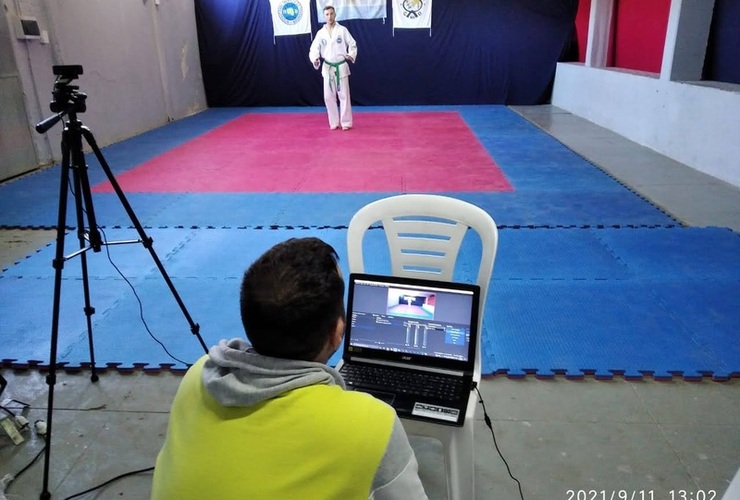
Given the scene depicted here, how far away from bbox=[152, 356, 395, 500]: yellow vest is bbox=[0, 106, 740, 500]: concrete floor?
3.59 ft

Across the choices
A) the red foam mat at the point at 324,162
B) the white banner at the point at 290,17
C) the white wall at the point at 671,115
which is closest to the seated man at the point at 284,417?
the red foam mat at the point at 324,162

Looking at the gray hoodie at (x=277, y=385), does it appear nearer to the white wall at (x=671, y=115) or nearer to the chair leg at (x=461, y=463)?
the chair leg at (x=461, y=463)

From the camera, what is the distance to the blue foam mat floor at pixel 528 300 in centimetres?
251

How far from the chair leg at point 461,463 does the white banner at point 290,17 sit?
10867 mm

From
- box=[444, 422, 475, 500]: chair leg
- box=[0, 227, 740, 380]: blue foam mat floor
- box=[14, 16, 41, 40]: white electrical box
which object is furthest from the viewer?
box=[14, 16, 41, 40]: white electrical box

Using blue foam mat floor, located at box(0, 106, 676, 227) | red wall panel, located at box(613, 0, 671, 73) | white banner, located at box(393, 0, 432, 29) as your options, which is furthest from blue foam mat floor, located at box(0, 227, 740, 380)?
white banner, located at box(393, 0, 432, 29)

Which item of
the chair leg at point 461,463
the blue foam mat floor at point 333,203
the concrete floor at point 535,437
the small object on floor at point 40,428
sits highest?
the chair leg at point 461,463

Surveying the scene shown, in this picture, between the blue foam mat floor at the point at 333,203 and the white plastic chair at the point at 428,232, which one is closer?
the white plastic chair at the point at 428,232

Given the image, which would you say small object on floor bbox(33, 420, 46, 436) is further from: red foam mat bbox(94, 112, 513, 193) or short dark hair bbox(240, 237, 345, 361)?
red foam mat bbox(94, 112, 513, 193)

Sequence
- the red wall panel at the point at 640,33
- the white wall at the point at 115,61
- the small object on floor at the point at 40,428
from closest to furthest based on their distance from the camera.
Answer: the small object on floor at the point at 40,428 < the white wall at the point at 115,61 < the red wall panel at the point at 640,33

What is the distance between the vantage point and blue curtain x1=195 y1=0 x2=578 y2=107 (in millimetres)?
10750

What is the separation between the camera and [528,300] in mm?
2986

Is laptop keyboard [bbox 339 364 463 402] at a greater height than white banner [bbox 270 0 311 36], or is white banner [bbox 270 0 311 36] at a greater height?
white banner [bbox 270 0 311 36]

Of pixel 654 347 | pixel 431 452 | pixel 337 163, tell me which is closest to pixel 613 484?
pixel 431 452
